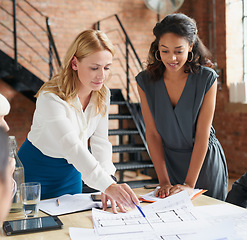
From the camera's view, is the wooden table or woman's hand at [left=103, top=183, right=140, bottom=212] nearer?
the wooden table

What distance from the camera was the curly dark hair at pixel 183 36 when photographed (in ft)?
6.10

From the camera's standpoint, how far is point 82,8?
6.57 m

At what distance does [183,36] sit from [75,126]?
702mm

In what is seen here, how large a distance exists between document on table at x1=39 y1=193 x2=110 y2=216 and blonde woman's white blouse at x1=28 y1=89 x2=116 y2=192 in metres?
0.11

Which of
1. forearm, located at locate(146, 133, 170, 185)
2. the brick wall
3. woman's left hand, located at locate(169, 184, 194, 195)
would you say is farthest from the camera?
the brick wall

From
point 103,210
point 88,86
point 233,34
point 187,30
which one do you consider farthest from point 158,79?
point 233,34

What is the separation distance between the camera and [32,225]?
49.3 inches

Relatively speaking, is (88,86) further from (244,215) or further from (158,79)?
(244,215)

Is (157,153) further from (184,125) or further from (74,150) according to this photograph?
(74,150)

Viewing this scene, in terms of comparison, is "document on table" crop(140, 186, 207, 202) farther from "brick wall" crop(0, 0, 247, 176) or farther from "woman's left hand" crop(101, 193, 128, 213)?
"brick wall" crop(0, 0, 247, 176)

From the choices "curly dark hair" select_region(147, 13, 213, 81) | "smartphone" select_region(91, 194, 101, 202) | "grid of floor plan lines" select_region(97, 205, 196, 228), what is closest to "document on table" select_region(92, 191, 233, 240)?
"grid of floor plan lines" select_region(97, 205, 196, 228)

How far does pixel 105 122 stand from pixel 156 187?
1.35ft

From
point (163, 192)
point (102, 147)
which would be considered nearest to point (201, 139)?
point (163, 192)

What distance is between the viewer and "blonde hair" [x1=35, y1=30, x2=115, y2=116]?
1.66m
